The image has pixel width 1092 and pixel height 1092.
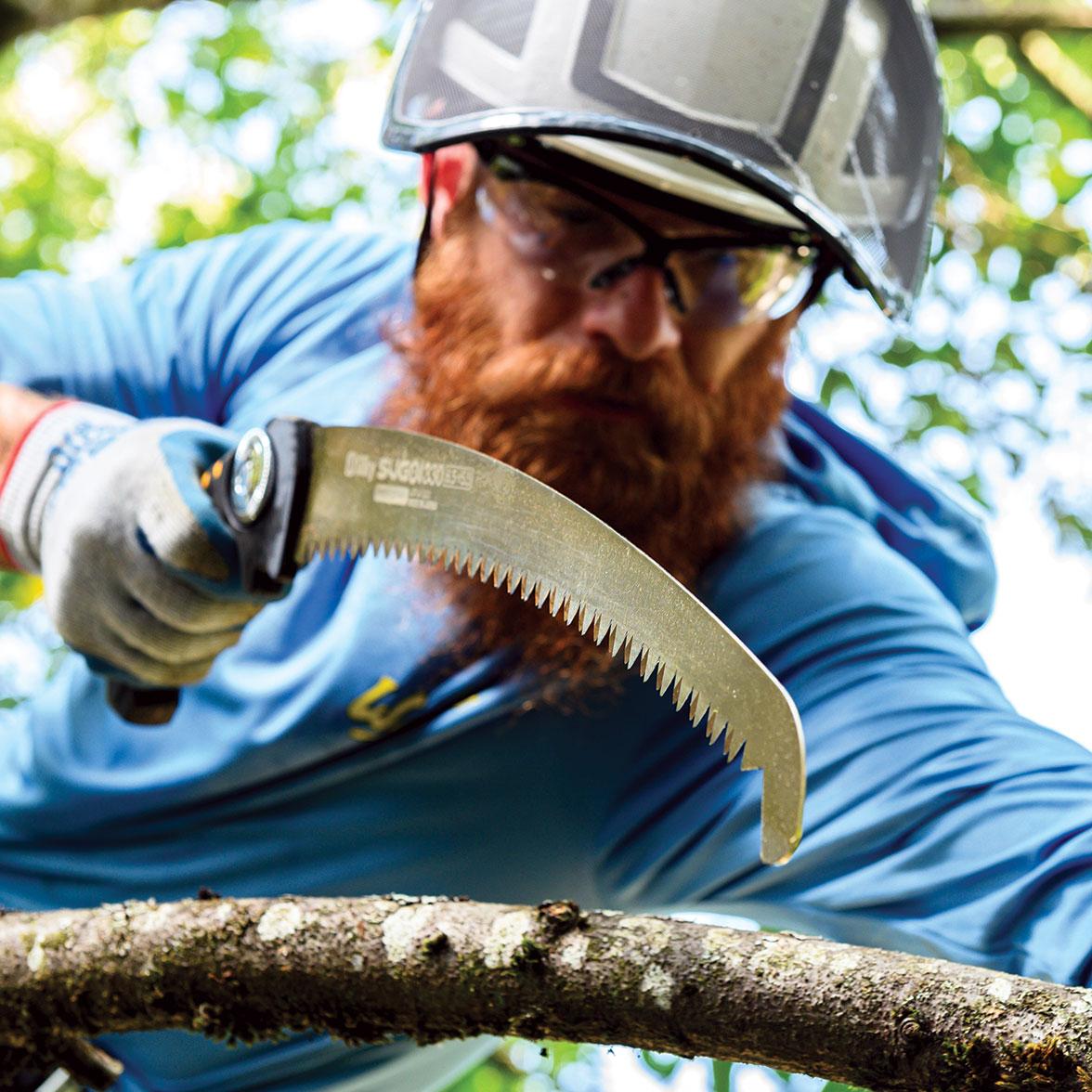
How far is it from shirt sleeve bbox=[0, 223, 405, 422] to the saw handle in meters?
0.82

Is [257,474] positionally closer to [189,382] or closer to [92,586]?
[92,586]

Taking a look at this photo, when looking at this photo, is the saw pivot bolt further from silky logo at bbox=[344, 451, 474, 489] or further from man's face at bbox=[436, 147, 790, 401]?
man's face at bbox=[436, 147, 790, 401]

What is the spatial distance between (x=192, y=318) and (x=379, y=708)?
937mm

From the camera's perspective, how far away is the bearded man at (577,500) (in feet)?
6.42

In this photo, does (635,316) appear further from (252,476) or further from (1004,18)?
(1004,18)

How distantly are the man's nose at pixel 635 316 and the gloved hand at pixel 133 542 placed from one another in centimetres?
65

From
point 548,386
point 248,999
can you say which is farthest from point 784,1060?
point 548,386

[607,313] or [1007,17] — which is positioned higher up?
[1007,17]

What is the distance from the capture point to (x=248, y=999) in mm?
1427

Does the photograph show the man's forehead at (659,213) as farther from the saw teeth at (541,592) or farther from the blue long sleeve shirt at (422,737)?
the saw teeth at (541,592)

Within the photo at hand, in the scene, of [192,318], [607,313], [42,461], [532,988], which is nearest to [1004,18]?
[607,313]

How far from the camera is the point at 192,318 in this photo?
2705 millimetres

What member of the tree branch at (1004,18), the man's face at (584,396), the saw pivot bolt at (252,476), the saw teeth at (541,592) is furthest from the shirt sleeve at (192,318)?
the tree branch at (1004,18)

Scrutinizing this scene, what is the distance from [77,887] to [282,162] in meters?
4.62
